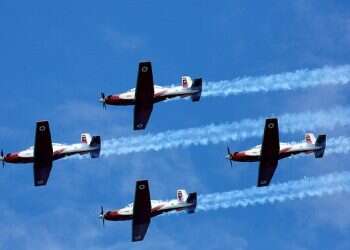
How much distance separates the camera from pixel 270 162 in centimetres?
16638

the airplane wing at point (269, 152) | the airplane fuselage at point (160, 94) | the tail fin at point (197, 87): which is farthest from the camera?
the airplane fuselage at point (160, 94)

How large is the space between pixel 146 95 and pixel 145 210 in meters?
10.4

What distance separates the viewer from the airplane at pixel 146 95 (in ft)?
545

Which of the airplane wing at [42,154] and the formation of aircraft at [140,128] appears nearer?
the airplane wing at [42,154]

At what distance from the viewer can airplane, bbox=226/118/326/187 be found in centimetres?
16500

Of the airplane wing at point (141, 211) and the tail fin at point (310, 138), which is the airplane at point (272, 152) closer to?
the tail fin at point (310, 138)

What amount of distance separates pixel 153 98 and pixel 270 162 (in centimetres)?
1211

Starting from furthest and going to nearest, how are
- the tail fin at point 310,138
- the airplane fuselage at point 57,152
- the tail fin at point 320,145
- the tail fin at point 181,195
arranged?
the tail fin at point 181,195 < the airplane fuselage at point 57,152 < the tail fin at point 310,138 < the tail fin at point 320,145

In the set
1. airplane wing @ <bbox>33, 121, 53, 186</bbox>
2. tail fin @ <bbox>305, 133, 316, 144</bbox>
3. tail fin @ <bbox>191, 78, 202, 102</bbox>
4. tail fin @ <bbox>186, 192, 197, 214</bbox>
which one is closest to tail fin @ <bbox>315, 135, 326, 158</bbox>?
tail fin @ <bbox>305, 133, 316, 144</bbox>

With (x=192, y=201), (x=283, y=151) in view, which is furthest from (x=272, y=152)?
(x=192, y=201)

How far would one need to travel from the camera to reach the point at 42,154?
166750 mm

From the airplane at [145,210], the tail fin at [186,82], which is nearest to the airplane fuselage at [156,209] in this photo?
the airplane at [145,210]

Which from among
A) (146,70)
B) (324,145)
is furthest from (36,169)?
(324,145)

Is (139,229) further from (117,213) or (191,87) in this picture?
(191,87)
